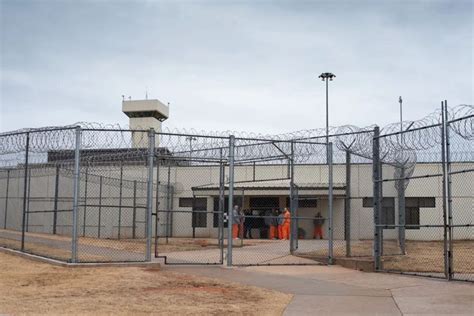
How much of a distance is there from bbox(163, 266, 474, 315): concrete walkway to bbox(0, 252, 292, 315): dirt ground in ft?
1.77

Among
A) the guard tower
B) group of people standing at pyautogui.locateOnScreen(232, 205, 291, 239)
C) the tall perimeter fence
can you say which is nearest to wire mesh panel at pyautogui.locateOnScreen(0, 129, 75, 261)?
the tall perimeter fence

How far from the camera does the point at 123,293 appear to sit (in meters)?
9.31

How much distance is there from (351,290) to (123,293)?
12.0 ft

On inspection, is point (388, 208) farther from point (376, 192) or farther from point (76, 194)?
point (76, 194)

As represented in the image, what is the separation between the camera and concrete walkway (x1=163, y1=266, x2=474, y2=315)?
8047 millimetres

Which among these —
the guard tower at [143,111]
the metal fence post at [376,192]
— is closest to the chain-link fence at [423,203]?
the metal fence post at [376,192]

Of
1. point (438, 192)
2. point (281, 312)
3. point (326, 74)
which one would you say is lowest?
point (281, 312)

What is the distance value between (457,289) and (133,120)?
65353 millimetres

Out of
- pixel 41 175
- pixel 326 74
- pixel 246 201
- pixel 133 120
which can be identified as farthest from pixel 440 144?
pixel 133 120

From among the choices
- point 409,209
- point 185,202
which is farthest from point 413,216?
point 185,202

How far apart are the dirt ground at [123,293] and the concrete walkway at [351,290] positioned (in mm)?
540

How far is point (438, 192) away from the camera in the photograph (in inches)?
1066

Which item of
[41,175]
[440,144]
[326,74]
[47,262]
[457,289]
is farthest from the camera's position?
[326,74]

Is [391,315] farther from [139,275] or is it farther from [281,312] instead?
[139,275]
